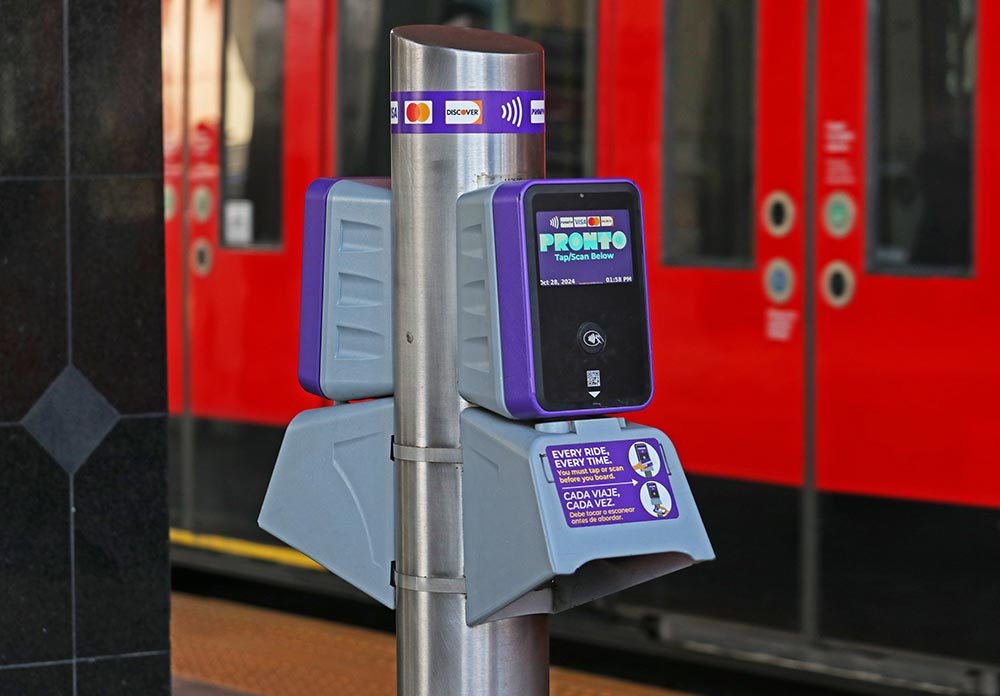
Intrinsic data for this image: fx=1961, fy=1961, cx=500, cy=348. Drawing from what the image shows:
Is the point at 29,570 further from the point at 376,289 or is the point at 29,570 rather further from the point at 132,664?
the point at 376,289

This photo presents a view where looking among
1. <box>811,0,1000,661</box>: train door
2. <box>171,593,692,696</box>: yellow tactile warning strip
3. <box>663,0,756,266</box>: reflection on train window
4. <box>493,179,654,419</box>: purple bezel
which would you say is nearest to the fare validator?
<box>493,179,654,419</box>: purple bezel

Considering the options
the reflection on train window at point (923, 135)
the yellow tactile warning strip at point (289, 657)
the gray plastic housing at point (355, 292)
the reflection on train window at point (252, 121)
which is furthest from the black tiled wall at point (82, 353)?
the reflection on train window at point (252, 121)

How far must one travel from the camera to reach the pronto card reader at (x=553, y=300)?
2.53m

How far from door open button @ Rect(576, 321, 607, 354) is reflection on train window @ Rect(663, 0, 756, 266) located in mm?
3290

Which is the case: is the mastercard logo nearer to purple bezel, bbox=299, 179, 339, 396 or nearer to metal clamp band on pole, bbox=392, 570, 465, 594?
purple bezel, bbox=299, 179, 339, 396

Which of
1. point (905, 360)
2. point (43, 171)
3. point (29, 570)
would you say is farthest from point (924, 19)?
point (29, 570)

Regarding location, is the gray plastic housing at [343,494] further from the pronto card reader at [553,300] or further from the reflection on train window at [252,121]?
the reflection on train window at [252,121]

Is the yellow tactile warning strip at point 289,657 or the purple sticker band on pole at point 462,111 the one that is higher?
the purple sticker band on pole at point 462,111

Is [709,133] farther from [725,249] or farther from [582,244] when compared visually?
[582,244]

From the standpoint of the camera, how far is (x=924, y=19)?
5.38m

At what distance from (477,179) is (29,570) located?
7.78 ft

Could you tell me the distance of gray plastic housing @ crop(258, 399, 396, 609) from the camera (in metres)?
2.79

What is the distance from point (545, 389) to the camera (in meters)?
2.54

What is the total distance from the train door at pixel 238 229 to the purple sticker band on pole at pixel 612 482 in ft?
14.4
